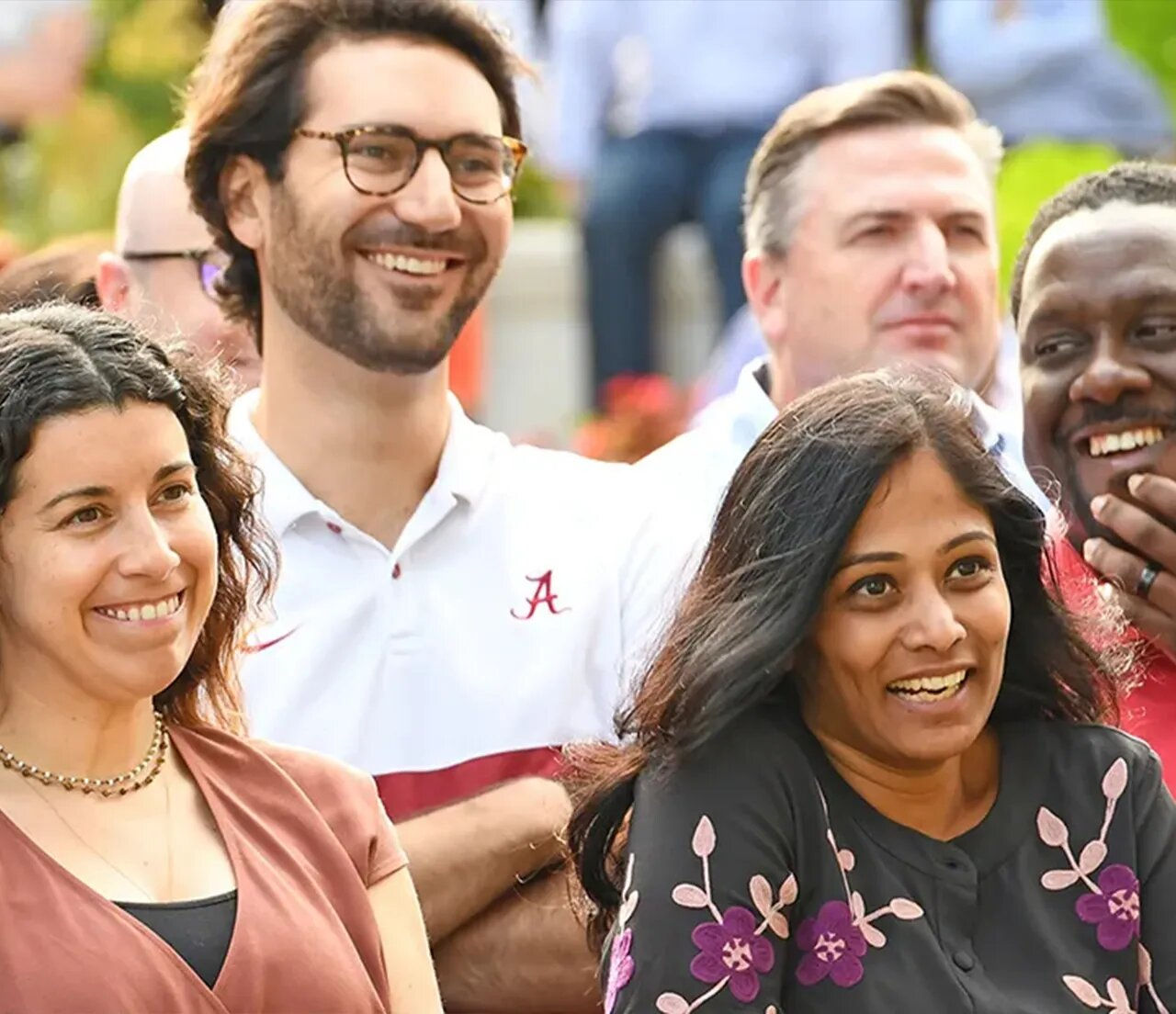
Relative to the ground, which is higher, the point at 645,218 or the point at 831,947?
the point at 645,218

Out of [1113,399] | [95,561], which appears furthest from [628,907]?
[1113,399]

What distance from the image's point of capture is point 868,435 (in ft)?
9.80

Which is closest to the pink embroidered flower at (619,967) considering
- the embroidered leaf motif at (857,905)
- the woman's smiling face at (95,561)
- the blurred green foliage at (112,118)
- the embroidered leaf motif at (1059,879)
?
the embroidered leaf motif at (857,905)

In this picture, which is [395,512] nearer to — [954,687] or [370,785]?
[370,785]

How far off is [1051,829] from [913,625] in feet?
0.97

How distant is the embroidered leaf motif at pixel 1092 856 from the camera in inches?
116

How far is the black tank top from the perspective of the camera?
2.79 m

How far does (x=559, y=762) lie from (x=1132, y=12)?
446 centimetres

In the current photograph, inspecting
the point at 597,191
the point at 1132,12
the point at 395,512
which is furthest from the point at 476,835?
the point at 1132,12

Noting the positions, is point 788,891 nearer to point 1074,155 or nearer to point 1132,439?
point 1132,439

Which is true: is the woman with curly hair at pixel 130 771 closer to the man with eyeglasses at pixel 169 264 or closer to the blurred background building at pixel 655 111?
the man with eyeglasses at pixel 169 264

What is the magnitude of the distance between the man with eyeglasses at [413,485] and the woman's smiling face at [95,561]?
670 mm

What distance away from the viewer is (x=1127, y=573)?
3656 millimetres

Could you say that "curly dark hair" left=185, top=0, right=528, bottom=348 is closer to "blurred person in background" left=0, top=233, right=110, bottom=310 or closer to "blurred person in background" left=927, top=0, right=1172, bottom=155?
"blurred person in background" left=0, top=233, right=110, bottom=310
